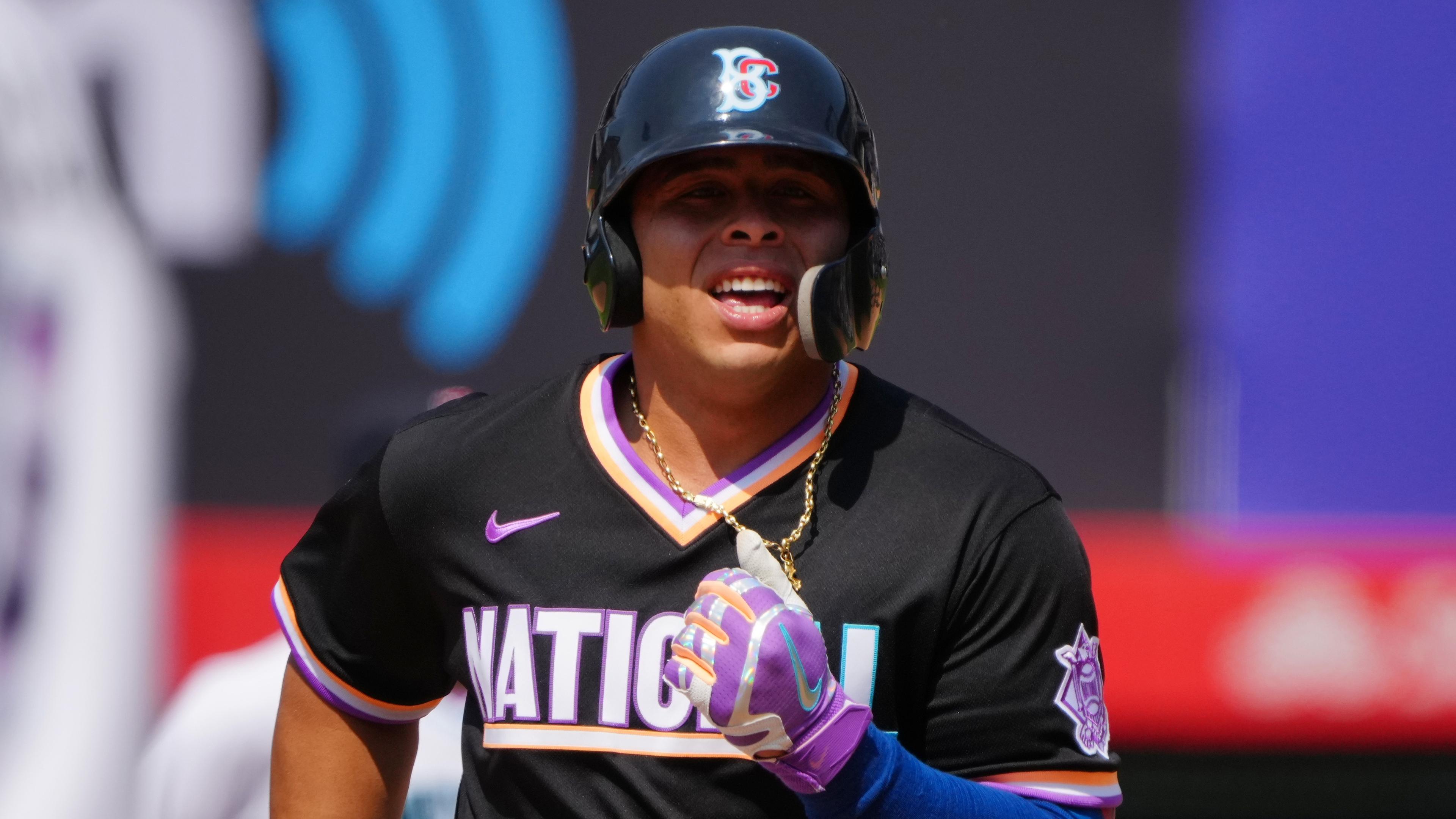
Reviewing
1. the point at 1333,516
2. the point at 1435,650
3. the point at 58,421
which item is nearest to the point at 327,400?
the point at 58,421

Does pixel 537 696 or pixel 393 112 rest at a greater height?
pixel 393 112

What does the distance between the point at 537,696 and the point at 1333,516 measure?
110 inches

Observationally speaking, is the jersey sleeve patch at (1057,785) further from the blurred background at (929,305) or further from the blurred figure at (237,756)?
the blurred background at (929,305)

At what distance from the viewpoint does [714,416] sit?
5.70 feet

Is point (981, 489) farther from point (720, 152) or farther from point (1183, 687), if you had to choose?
point (1183, 687)

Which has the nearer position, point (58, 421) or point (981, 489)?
point (981, 489)

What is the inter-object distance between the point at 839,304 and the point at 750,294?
0.31 ft

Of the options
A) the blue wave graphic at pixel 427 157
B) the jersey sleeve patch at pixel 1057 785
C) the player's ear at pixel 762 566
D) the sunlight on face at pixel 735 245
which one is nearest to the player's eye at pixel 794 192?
the sunlight on face at pixel 735 245

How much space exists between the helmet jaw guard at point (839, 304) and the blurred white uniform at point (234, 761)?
52.2 inches

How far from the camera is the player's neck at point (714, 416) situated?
5.62ft

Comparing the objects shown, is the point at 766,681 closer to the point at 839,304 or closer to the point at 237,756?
the point at 839,304

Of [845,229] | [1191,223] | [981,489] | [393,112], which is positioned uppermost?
[393,112]

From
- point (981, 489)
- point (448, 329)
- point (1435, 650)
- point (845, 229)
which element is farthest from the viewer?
point (448, 329)

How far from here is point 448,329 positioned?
159 inches
